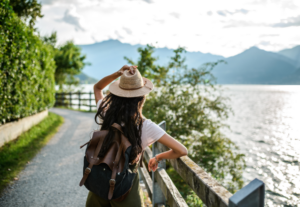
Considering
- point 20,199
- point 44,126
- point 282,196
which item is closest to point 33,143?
point 44,126

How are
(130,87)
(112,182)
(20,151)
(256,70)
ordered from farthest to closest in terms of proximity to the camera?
(256,70) < (20,151) < (130,87) < (112,182)

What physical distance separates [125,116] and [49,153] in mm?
5653

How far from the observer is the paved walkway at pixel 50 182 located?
3893mm

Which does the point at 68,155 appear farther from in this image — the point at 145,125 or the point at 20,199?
the point at 145,125

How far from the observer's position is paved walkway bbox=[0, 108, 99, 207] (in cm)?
389

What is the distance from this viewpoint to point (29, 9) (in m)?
12.4

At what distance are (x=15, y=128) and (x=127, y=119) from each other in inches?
249

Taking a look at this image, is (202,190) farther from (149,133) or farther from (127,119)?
(127,119)

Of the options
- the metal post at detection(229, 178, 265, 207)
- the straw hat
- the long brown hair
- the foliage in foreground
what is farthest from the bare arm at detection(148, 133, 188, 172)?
the foliage in foreground

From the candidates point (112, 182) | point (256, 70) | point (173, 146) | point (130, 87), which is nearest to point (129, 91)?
point (130, 87)

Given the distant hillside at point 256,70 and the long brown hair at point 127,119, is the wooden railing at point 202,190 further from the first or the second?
the distant hillside at point 256,70

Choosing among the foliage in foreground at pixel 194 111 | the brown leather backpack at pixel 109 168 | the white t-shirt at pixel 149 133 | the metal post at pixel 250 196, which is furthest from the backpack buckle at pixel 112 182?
the foliage in foreground at pixel 194 111

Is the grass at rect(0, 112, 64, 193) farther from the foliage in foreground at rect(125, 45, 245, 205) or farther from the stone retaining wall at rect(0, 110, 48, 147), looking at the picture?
the foliage in foreground at rect(125, 45, 245, 205)

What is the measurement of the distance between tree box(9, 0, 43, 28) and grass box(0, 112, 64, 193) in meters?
7.11
